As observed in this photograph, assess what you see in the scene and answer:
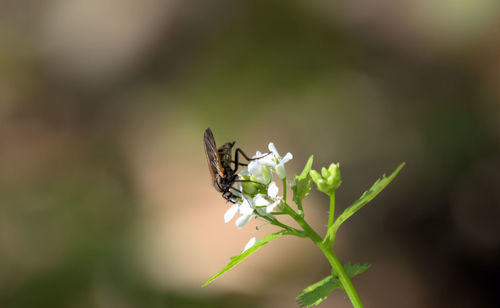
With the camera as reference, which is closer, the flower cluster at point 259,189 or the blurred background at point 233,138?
the flower cluster at point 259,189

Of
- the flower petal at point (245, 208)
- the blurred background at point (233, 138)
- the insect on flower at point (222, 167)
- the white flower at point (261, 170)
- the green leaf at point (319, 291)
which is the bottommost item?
the green leaf at point (319, 291)

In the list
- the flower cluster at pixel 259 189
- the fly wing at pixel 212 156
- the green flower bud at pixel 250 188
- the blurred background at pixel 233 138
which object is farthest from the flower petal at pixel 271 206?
the blurred background at pixel 233 138

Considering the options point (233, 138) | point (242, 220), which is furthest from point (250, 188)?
point (233, 138)

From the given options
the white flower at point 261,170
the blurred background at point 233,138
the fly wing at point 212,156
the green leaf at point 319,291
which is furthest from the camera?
the blurred background at point 233,138

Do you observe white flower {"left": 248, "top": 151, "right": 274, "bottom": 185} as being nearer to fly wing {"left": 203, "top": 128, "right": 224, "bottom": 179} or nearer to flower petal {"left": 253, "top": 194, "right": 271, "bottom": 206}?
flower petal {"left": 253, "top": 194, "right": 271, "bottom": 206}

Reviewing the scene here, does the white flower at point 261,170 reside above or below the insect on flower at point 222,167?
below

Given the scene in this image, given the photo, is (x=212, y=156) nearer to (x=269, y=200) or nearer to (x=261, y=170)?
(x=261, y=170)

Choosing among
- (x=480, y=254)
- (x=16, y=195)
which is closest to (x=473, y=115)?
(x=480, y=254)

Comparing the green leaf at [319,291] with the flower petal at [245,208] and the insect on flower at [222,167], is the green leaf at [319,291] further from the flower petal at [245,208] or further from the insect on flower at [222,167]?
the insect on flower at [222,167]
